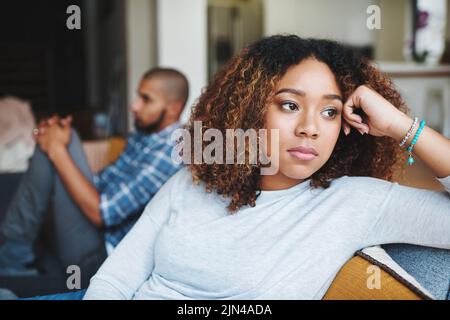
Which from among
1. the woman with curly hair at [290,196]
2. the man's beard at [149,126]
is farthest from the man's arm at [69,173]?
the woman with curly hair at [290,196]

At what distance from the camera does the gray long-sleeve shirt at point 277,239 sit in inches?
39.2

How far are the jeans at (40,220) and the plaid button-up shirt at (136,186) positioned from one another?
3.1 inches

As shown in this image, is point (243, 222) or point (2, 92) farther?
point (2, 92)

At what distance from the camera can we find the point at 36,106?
27.6ft

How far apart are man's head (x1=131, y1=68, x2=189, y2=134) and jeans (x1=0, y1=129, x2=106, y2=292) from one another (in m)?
0.35

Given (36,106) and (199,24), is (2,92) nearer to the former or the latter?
(36,106)

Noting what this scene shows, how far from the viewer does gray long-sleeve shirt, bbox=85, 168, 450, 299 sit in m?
0.99

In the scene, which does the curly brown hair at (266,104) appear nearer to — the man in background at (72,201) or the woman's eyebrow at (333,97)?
the woman's eyebrow at (333,97)

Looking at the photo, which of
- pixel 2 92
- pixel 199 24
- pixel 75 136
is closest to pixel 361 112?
pixel 75 136

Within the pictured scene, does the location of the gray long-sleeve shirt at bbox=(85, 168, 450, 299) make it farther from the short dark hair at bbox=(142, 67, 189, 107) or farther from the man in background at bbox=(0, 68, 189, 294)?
the short dark hair at bbox=(142, 67, 189, 107)

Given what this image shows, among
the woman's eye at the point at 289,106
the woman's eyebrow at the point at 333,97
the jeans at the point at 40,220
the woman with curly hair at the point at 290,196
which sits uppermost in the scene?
the woman's eyebrow at the point at 333,97

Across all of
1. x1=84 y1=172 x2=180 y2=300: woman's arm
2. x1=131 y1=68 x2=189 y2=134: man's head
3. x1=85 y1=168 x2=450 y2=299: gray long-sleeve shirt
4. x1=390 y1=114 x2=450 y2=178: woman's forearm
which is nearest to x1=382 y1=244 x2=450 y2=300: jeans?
x1=85 y1=168 x2=450 y2=299: gray long-sleeve shirt
